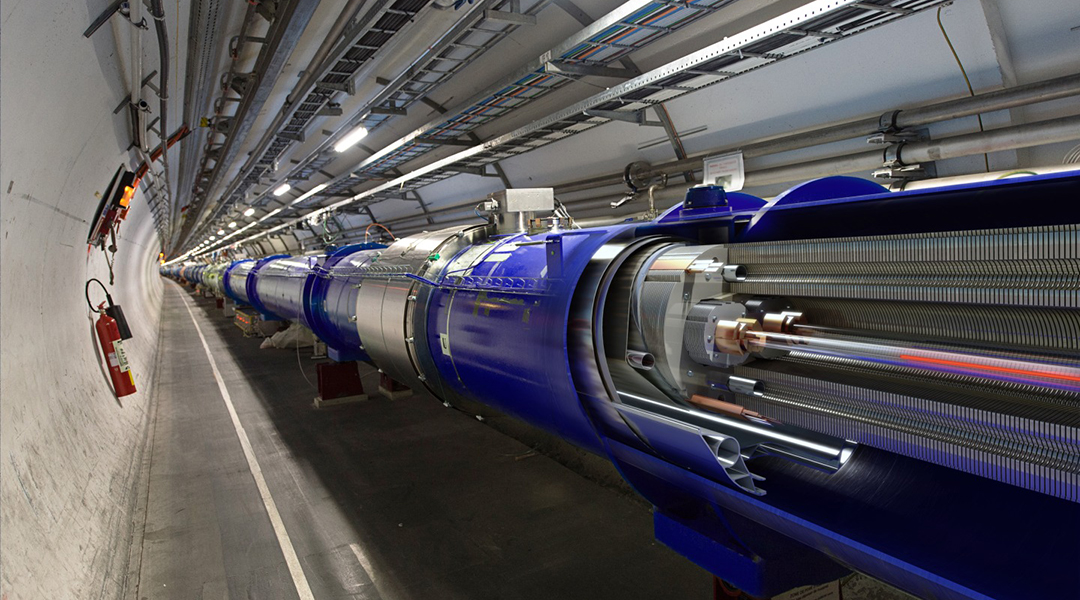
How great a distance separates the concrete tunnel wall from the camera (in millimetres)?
2025

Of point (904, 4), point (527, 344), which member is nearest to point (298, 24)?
point (527, 344)

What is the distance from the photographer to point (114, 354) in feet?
15.3

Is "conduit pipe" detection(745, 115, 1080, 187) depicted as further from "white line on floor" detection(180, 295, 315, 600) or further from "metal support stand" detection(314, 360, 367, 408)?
"white line on floor" detection(180, 295, 315, 600)

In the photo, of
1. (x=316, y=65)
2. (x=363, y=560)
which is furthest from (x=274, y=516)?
(x=316, y=65)

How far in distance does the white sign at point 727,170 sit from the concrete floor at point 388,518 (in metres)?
2.78

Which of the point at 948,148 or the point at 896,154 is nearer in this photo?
the point at 948,148

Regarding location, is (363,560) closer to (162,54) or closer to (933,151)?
(162,54)

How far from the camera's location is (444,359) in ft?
9.31

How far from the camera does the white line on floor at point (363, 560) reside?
9.09ft

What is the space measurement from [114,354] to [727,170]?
5.04 m

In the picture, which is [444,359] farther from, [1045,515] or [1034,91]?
[1034,91]

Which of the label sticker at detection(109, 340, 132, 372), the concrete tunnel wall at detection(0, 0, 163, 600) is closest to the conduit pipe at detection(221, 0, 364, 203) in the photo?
the concrete tunnel wall at detection(0, 0, 163, 600)

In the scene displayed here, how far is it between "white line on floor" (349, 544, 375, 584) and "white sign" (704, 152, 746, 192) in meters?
3.76

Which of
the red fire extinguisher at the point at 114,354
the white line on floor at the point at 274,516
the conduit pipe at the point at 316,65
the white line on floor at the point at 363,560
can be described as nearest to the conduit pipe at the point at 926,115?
the conduit pipe at the point at 316,65
